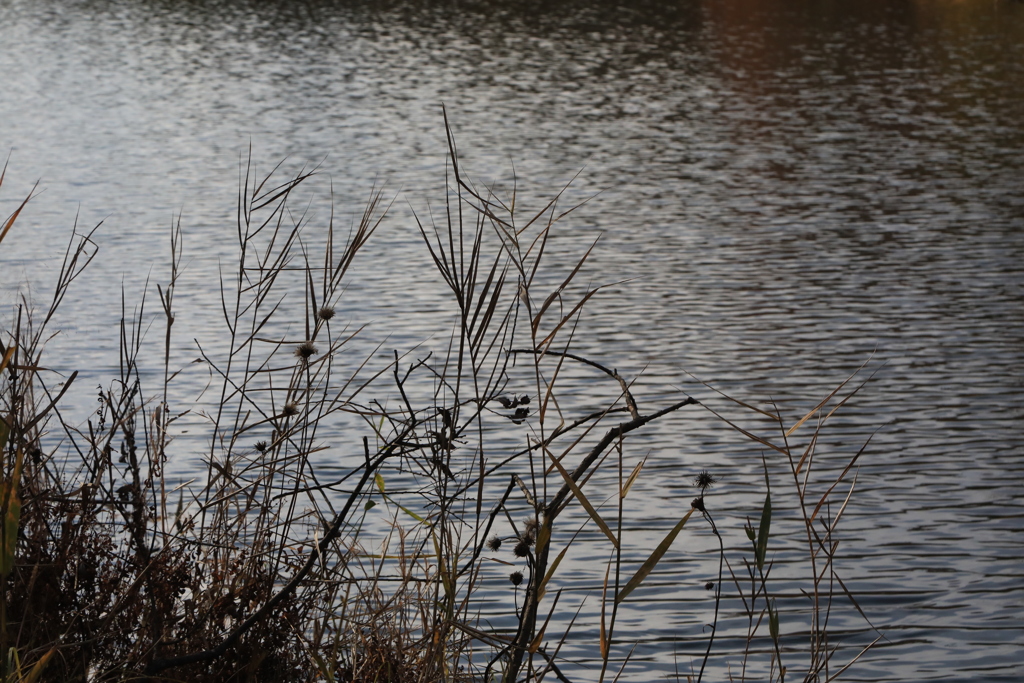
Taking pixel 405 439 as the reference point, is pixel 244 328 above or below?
below

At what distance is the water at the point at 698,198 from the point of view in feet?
21.3

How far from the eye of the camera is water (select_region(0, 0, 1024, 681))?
21.3 ft

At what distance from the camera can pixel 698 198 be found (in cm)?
1471

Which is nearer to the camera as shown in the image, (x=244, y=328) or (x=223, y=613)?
(x=223, y=613)

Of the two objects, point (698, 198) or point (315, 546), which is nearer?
point (315, 546)

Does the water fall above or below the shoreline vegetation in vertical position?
below

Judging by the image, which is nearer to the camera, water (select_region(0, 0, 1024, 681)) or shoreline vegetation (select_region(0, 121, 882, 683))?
shoreline vegetation (select_region(0, 121, 882, 683))

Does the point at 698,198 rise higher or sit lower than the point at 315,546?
lower

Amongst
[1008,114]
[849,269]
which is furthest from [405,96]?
[849,269]

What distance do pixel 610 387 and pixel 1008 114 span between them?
13206 mm

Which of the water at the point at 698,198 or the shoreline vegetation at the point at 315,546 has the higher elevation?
the shoreline vegetation at the point at 315,546

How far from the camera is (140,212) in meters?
13.7

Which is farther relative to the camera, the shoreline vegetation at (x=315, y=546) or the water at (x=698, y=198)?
the water at (x=698, y=198)

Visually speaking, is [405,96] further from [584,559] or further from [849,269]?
[584,559]
